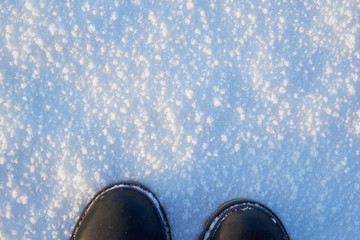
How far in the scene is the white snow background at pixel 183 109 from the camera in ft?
3.29

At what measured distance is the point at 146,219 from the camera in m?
0.96

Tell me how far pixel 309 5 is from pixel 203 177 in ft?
2.05

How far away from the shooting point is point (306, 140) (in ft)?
3.34

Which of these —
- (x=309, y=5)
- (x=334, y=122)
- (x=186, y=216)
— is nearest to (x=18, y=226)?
(x=186, y=216)

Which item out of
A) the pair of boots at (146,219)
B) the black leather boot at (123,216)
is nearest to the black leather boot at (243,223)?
the pair of boots at (146,219)

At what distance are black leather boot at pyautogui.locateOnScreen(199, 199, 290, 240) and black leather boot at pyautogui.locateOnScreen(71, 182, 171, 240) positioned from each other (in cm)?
14

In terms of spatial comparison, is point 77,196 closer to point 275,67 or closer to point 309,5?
point 275,67

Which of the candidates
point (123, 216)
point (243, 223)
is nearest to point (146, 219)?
point (123, 216)

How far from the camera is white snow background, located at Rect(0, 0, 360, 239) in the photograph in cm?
100

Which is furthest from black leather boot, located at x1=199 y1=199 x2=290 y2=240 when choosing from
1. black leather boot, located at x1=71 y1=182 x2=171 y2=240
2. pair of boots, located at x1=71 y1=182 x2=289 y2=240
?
black leather boot, located at x1=71 y1=182 x2=171 y2=240

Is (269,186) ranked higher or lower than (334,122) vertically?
lower

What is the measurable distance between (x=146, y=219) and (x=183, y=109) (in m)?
0.34

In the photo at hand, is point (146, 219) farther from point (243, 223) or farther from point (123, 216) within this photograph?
point (243, 223)

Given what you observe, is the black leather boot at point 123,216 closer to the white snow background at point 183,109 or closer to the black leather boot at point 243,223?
the white snow background at point 183,109
